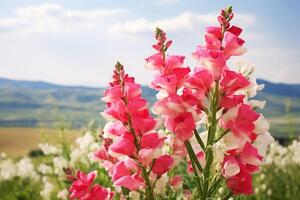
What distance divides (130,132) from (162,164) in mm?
127

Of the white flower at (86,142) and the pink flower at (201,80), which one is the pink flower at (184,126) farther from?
Answer: the white flower at (86,142)

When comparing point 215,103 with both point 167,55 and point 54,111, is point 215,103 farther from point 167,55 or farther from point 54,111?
point 54,111

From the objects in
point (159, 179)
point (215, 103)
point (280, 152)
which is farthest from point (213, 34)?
point (280, 152)

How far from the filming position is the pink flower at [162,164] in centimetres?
143

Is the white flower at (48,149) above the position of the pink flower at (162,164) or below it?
below

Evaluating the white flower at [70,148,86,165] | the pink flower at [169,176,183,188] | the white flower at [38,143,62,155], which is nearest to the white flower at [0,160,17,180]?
the white flower at [38,143,62,155]

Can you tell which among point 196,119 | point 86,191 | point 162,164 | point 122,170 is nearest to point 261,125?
point 196,119

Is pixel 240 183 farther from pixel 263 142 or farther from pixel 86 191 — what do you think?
pixel 86 191

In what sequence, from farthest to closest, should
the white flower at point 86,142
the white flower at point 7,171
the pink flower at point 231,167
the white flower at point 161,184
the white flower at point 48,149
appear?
the white flower at point 7,171, the white flower at point 48,149, the white flower at point 86,142, the white flower at point 161,184, the pink flower at point 231,167

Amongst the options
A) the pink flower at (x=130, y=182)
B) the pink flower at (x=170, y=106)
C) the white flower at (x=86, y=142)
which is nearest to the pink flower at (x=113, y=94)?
the pink flower at (x=170, y=106)

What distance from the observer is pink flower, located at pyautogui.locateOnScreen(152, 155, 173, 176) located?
1.43 meters

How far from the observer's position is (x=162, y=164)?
1.43 meters

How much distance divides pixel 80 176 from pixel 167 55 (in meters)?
0.40

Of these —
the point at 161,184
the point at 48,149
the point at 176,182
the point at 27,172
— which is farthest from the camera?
the point at 27,172
